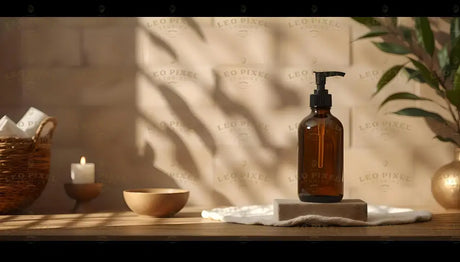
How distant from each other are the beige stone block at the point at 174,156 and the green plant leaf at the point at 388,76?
1.50 ft

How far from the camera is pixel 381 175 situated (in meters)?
1.64

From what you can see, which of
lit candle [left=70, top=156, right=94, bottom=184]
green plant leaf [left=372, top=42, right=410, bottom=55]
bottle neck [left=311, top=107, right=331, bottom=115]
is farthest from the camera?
green plant leaf [left=372, top=42, right=410, bottom=55]

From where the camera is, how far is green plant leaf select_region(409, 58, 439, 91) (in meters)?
1.53

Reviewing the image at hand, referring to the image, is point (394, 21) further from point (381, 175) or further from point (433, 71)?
point (381, 175)

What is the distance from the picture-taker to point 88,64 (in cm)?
164

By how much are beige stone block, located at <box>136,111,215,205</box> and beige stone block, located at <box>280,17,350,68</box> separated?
315 mm

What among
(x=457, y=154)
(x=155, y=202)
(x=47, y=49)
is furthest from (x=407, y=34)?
(x=47, y=49)

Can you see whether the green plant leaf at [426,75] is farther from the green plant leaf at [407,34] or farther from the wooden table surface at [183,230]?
the wooden table surface at [183,230]

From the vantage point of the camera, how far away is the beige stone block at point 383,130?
1637 millimetres

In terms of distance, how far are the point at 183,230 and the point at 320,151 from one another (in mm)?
326

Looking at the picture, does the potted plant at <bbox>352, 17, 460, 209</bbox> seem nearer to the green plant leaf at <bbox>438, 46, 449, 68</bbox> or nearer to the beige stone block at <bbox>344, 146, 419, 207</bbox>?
the green plant leaf at <bbox>438, 46, 449, 68</bbox>

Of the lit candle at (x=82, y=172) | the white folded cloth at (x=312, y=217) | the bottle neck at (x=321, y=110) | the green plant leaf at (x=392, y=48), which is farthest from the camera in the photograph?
the green plant leaf at (x=392, y=48)

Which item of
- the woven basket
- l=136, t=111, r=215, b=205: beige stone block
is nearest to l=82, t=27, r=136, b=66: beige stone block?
l=136, t=111, r=215, b=205: beige stone block
